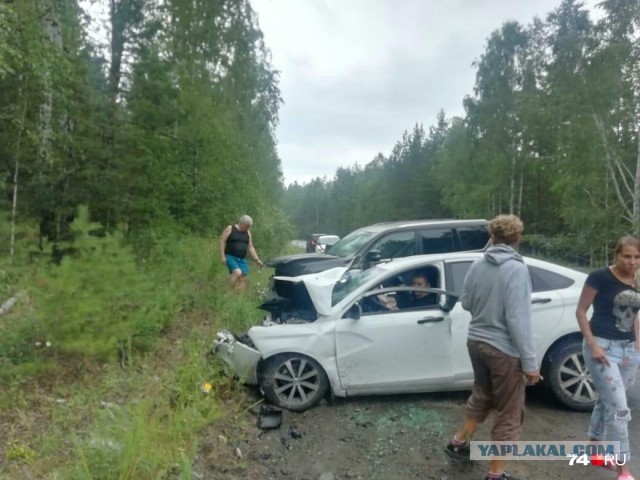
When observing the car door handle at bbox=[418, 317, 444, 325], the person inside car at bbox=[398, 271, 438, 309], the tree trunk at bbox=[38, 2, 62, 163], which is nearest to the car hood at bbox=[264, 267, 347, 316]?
the person inside car at bbox=[398, 271, 438, 309]

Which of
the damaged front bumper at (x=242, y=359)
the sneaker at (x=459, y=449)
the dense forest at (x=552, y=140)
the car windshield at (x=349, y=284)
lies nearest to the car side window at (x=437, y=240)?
the car windshield at (x=349, y=284)

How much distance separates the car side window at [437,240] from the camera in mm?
8430

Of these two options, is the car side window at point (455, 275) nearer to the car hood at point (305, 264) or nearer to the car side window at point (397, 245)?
the car side window at point (397, 245)

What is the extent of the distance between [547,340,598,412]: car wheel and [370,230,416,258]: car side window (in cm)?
378

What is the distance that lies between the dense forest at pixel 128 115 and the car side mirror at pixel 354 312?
474cm

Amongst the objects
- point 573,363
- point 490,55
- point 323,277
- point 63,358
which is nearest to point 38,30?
point 63,358

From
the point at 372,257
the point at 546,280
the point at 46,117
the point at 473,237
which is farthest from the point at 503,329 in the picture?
the point at 46,117

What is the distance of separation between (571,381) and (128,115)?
11011 millimetres

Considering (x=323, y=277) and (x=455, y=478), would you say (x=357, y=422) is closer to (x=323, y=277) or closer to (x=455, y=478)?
(x=455, y=478)

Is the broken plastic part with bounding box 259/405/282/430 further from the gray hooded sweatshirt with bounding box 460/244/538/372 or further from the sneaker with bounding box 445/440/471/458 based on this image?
the gray hooded sweatshirt with bounding box 460/244/538/372

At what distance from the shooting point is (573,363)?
192 inches

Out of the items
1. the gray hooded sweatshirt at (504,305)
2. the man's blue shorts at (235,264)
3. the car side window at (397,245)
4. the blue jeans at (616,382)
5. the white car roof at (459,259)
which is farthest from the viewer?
the man's blue shorts at (235,264)

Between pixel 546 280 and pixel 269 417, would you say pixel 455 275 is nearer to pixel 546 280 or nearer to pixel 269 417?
pixel 546 280

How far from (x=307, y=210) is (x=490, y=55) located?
232 feet
